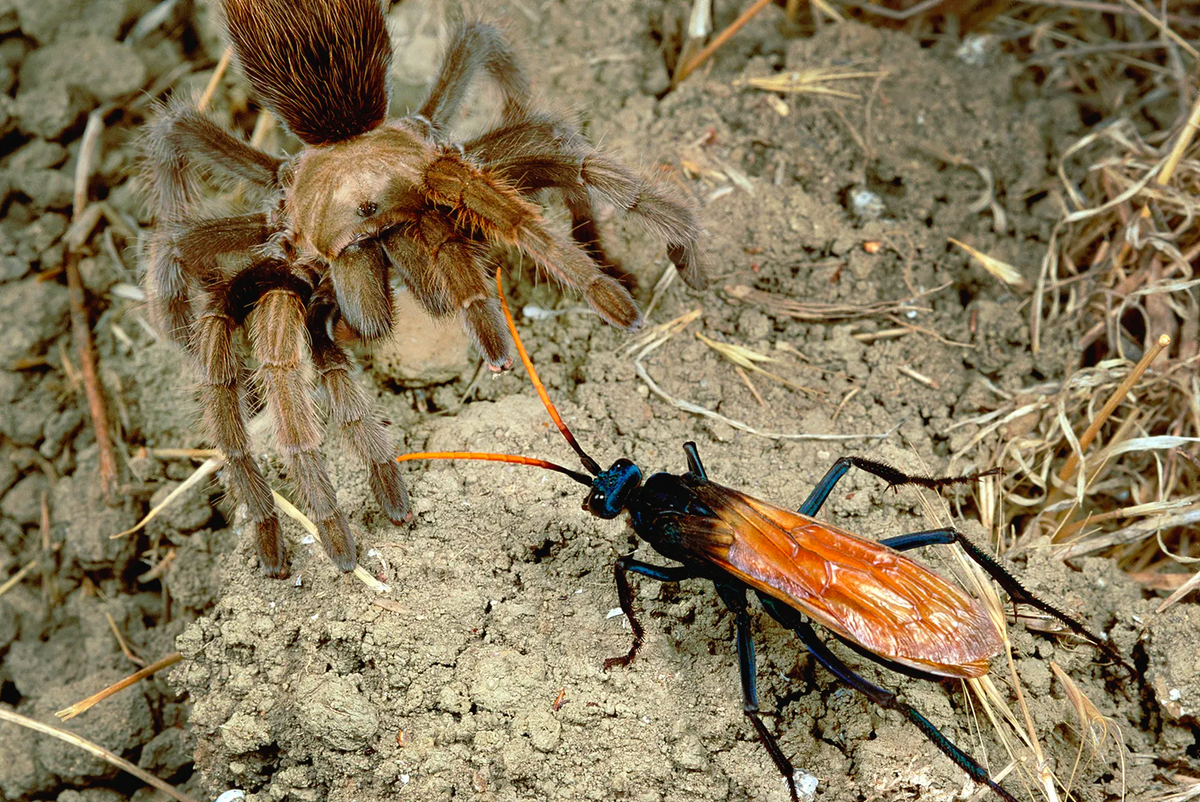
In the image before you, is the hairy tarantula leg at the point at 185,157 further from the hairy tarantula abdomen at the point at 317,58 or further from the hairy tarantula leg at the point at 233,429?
the hairy tarantula leg at the point at 233,429

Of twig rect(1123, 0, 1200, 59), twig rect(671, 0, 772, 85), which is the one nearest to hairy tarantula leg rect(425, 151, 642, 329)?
twig rect(671, 0, 772, 85)

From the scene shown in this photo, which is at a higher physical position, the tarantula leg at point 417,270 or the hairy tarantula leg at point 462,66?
the hairy tarantula leg at point 462,66

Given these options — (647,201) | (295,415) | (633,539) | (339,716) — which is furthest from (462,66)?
(339,716)

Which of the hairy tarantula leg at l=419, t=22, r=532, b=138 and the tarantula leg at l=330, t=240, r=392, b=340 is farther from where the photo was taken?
the hairy tarantula leg at l=419, t=22, r=532, b=138

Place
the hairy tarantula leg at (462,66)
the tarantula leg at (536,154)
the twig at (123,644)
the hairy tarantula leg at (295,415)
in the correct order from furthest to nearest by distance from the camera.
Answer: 1. the hairy tarantula leg at (462,66)
2. the twig at (123,644)
3. the tarantula leg at (536,154)
4. the hairy tarantula leg at (295,415)

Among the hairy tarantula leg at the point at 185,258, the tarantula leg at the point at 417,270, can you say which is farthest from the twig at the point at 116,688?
the tarantula leg at the point at 417,270

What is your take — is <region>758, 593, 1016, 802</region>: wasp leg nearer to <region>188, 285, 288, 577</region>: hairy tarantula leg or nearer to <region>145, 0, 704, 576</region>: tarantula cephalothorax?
<region>145, 0, 704, 576</region>: tarantula cephalothorax

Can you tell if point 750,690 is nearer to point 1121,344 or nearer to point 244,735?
point 244,735
